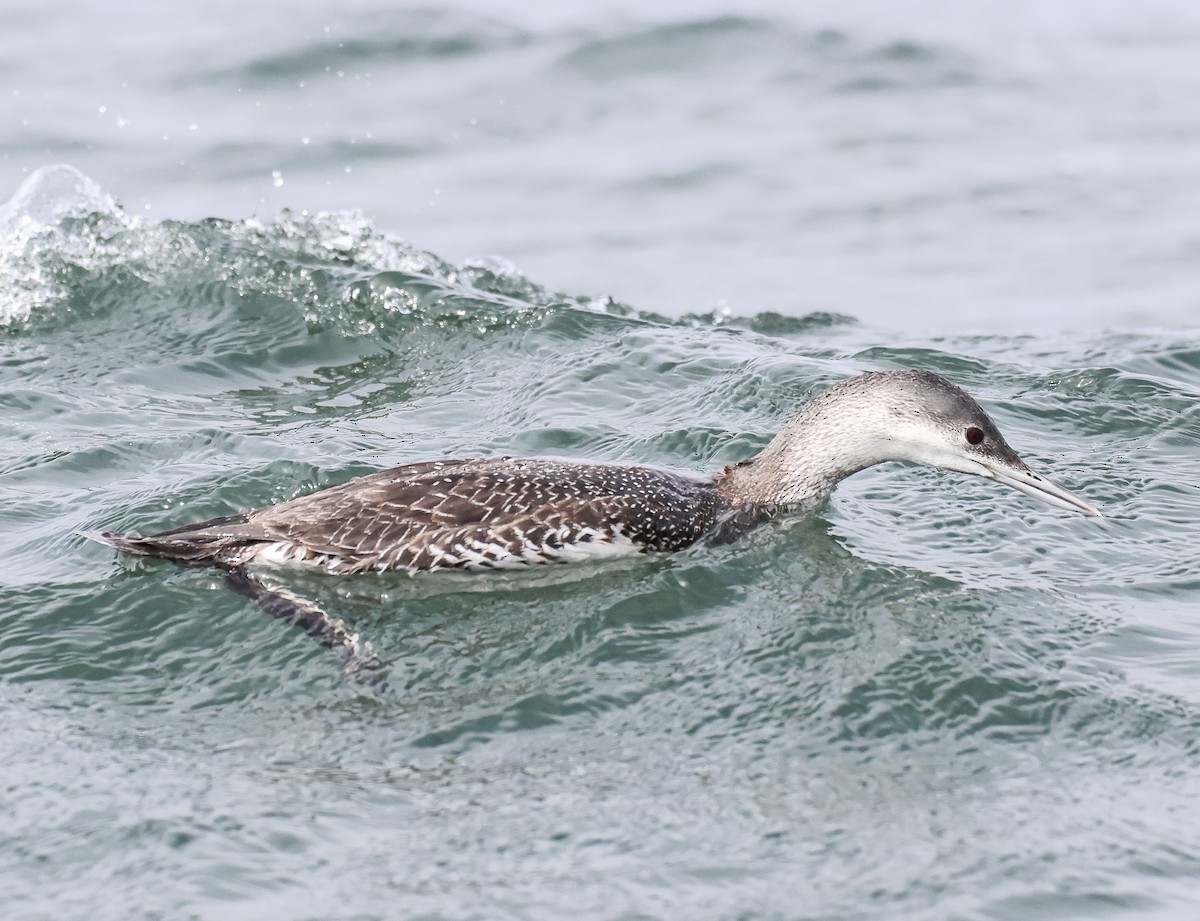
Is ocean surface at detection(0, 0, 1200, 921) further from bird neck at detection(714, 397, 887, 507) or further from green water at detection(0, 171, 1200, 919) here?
bird neck at detection(714, 397, 887, 507)

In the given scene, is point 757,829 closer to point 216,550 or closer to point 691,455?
point 216,550

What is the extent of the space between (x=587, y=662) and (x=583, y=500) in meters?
0.96

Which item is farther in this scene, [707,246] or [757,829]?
[707,246]

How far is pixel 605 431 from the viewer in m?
9.39

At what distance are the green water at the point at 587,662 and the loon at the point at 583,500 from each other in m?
0.15

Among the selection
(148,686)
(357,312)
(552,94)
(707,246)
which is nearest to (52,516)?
(148,686)

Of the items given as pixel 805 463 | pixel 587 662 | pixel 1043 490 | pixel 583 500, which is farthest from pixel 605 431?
pixel 587 662

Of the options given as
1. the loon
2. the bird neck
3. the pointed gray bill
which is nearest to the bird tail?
the loon

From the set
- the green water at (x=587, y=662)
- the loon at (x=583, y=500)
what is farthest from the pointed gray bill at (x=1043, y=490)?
the green water at (x=587, y=662)

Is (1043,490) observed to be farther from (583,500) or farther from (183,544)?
(183,544)

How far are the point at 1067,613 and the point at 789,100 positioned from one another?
9.22 meters

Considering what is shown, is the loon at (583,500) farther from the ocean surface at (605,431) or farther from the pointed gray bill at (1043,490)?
the ocean surface at (605,431)

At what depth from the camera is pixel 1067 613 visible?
24.0 feet

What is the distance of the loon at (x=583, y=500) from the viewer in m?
7.22
